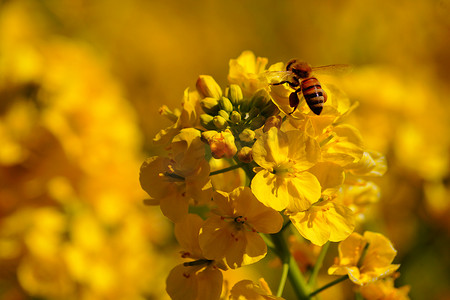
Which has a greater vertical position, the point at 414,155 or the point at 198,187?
the point at 198,187

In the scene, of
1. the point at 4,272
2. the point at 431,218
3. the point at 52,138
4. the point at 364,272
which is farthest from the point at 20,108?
the point at 431,218

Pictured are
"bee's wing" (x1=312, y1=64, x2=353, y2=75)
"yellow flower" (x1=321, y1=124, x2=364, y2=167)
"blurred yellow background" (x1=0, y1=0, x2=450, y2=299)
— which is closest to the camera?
"yellow flower" (x1=321, y1=124, x2=364, y2=167)

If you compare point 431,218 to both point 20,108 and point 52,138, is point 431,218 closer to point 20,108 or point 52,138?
point 52,138

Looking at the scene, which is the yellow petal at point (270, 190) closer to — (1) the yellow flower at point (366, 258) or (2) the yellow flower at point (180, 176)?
(2) the yellow flower at point (180, 176)

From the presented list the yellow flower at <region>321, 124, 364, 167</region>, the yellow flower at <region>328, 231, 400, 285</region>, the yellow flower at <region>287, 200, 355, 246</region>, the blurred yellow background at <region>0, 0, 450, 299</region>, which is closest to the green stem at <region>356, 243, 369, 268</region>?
the yellow flower at <region>328, 231, 400, 285</region>

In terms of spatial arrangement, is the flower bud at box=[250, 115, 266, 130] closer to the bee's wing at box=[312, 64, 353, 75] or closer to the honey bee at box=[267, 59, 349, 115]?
the honey bee at box=[267, 59, 349, 115]

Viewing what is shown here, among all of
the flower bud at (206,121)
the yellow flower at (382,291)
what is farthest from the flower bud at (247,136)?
the yellow flower at (382,291)
